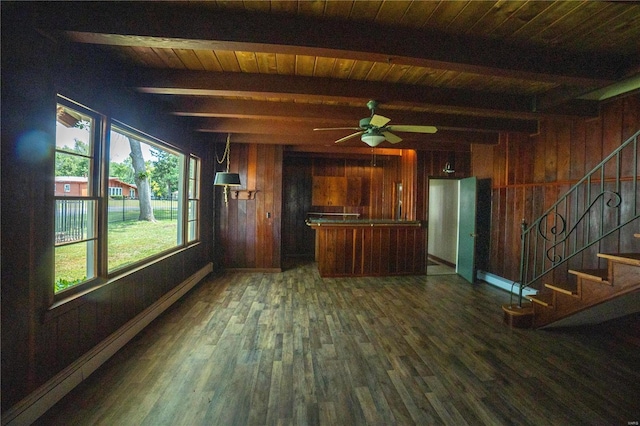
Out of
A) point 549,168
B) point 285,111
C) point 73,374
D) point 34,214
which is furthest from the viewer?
point 549,168

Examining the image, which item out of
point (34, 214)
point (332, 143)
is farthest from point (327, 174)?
point (34, 214)

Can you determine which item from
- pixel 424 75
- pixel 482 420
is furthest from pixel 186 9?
pixel 482 420

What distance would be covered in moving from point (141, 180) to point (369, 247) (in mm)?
4162

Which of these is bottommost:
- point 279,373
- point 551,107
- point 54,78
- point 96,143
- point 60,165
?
point 279,373

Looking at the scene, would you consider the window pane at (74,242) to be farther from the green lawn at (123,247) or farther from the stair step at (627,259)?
the stair step at (627,259)

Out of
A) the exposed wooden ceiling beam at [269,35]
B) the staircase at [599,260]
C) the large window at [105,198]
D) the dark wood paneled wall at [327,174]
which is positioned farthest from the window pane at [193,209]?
the staircase at [599,260]

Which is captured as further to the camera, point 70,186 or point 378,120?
point 378,120

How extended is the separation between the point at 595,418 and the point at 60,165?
4.42 m

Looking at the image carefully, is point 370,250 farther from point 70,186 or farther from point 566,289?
point 70,186

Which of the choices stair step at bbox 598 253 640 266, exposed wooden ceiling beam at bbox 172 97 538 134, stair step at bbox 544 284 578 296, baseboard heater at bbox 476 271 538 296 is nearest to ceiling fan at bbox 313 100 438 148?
exposed wooden ceiling beam at bbox 172 97 538 134

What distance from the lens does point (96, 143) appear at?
2.44 metres

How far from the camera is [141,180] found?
3.63 m

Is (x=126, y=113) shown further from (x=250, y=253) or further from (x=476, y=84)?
(x=476, y=84)

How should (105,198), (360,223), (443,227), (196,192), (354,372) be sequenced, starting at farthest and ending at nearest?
1. (443,227)
2. (360,223)
3. (196,192)
4. (105,198)
5. (354,372)
